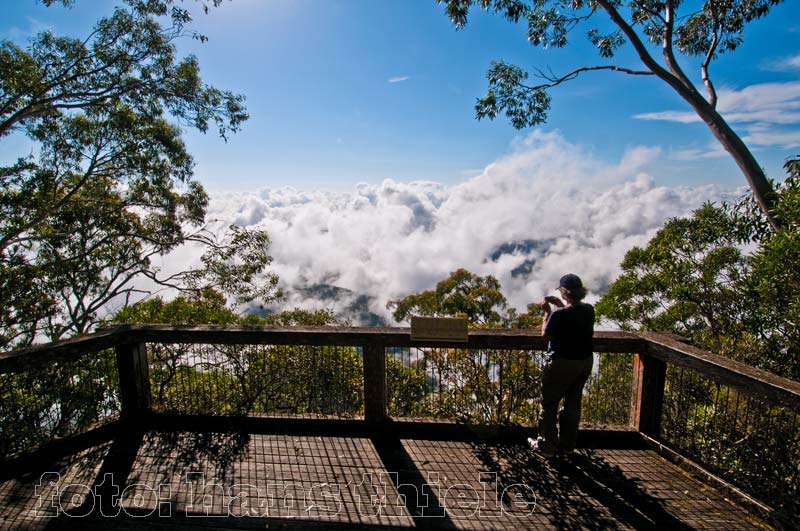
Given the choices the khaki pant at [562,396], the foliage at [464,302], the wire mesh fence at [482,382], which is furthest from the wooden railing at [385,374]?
the foliage at [464,302]

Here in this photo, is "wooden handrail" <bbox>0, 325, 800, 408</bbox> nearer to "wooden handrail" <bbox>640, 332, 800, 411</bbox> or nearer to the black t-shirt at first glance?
"wooden handrail" <bbox>640, 332, 800, 411</bbox>

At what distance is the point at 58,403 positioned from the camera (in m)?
4.59

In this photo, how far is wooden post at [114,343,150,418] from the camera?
4461 mm

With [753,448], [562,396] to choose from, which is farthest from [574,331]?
[753,448]

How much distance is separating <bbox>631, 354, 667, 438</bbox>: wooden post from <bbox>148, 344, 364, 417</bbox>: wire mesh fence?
3112mm

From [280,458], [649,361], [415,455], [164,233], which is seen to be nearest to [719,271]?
[649,361]

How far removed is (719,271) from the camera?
9.74m

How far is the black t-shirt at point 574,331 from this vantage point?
3.53 meters

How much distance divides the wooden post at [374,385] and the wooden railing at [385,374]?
1 cm

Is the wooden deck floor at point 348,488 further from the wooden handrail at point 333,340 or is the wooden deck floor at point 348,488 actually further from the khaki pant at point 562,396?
the wooden handrail at point 333,340

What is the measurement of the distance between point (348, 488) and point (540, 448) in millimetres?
1876

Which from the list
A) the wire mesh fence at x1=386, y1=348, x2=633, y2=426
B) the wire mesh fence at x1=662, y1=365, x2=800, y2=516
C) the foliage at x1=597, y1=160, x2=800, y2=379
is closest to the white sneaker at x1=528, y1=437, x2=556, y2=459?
the wire mesh fence at x1=386, y1=348, x2=633, y2=426

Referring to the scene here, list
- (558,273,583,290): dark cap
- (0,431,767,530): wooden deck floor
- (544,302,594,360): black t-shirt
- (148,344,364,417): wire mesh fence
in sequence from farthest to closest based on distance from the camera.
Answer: (148,344,364,417): wire mesh fence
(558,273,583,290): dark cap
(544,302,594,360): black t-shirt
(0,431,767,530): wooden deck floor

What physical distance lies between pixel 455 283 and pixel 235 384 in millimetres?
23763
